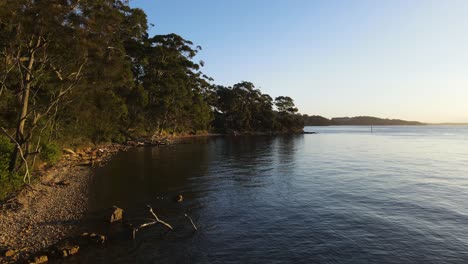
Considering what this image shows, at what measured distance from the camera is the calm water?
1520cm

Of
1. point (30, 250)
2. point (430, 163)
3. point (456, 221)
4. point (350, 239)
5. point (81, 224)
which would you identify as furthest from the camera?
point (430, 163)

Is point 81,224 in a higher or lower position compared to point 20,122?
lower

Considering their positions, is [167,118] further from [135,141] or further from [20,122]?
[20,122]

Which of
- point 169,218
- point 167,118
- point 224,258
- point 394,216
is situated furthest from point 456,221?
point 167,118

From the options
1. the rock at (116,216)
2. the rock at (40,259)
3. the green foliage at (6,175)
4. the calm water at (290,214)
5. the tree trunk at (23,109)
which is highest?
the tree trunk at (23,109)

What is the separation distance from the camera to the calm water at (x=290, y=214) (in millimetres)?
15203

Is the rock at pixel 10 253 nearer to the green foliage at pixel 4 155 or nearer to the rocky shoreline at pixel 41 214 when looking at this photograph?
the rocky shoreline at pixel 41 214

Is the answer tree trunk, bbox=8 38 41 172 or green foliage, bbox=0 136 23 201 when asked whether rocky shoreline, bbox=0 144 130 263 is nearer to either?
green foliage, bbox=0 136 23 201

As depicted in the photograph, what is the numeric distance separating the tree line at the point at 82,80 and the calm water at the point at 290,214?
26.7 feet

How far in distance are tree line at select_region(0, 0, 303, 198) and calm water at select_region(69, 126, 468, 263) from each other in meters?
8.13

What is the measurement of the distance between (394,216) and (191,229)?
13539 mm

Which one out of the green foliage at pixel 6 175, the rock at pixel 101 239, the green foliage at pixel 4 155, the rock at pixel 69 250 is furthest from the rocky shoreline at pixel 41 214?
the rock at pixel 101 239

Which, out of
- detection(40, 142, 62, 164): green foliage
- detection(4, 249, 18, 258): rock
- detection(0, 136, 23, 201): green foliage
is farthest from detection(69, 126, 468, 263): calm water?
detection(0, 136, 23, 201): green foliage

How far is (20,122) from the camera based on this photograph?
2255 cm
